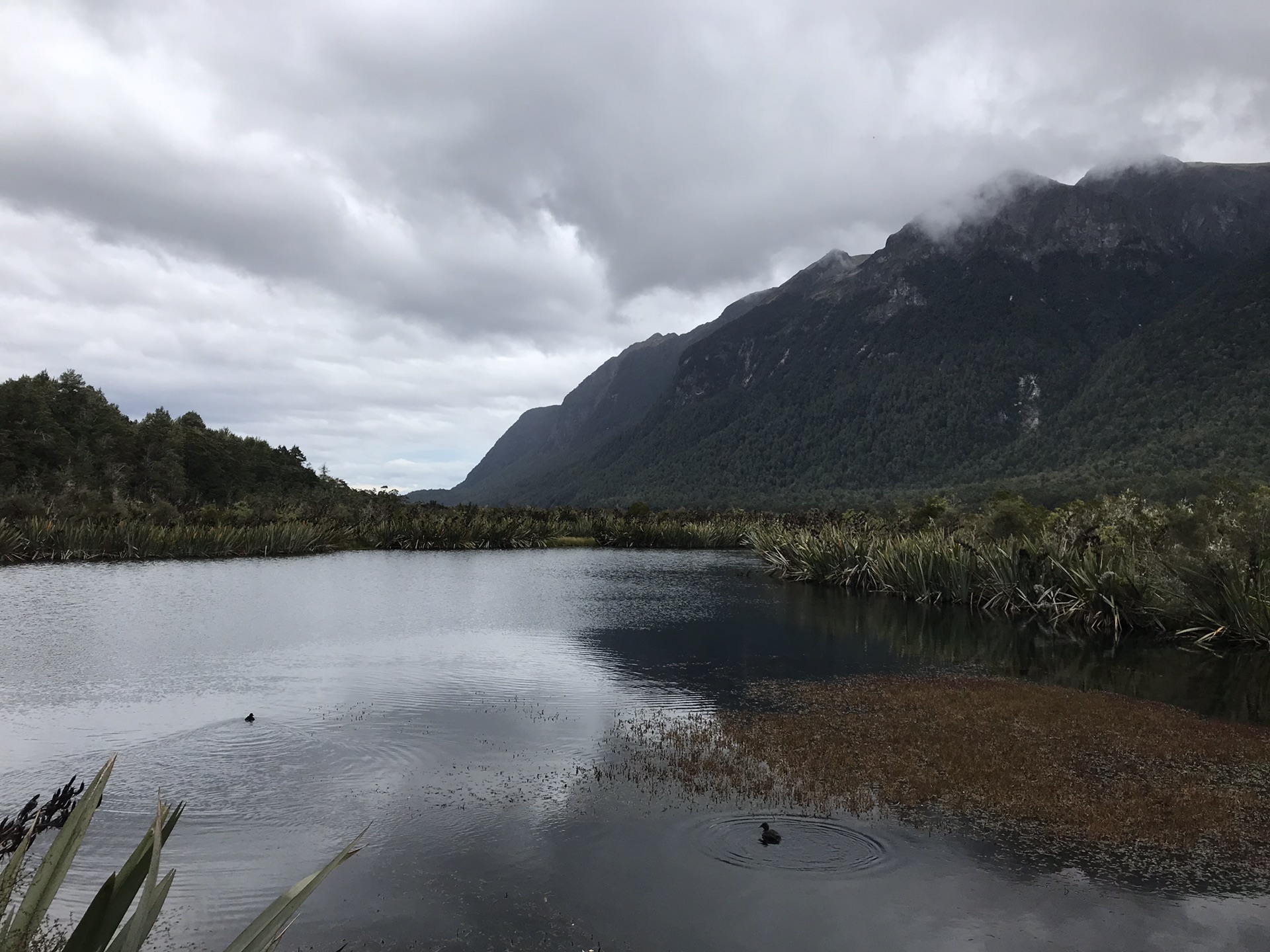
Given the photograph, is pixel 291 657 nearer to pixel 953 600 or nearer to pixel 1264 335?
pixel 953 600

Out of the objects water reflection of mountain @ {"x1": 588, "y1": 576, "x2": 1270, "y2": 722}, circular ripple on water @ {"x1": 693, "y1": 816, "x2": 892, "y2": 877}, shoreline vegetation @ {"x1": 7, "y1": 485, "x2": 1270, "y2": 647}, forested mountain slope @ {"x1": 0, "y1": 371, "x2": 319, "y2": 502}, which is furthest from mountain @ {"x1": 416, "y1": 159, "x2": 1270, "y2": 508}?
circular ripple on water @ {"x1": 693, "y1": 816, "x2": 892, "y2": 877}

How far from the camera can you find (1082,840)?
6.65 m

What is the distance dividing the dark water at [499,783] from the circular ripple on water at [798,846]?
0.03m

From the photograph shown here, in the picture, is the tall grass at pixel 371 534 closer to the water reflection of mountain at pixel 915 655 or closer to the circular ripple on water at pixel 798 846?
the water reflection of mountain at pixel 915 655

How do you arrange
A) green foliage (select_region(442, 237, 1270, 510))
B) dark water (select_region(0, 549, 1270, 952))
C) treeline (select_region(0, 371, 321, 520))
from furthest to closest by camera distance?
green foliage (select_region(442, 237, 1270, 510)), treeline (select_region(0, 371, 321, 520)), dark water (select_region(0, 549, 1270, 952))

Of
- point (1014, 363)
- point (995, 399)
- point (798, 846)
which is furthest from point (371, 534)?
point (1014, 363)

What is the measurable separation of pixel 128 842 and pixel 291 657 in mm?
8228

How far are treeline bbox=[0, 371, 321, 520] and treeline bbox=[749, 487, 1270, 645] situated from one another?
1338 inches

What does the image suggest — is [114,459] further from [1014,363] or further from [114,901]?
[1014,363]

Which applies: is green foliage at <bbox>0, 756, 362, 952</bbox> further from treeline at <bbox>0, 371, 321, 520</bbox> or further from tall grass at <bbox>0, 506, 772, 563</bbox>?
treeline at <bbox>0, 371, 321, 520</bbox>

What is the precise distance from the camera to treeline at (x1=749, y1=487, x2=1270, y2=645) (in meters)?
16.0

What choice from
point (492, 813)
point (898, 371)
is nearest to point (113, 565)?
point (492, 813)

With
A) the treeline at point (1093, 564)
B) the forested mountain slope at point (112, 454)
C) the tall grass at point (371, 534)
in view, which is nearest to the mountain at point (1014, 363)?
the tall grass at point (371, 534)

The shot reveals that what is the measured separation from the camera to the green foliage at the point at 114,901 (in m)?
2.31
